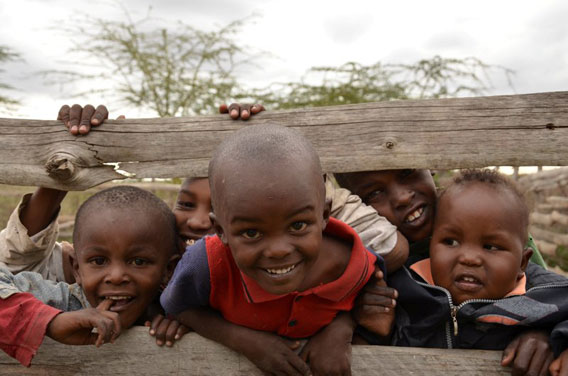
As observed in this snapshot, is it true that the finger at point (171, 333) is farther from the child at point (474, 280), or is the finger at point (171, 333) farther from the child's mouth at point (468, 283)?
the child's mouth at point (468, 283)

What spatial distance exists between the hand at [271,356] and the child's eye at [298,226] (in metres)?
0.47

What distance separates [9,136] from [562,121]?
239 centimetres

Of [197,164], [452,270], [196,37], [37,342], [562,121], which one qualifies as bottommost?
[37,342]

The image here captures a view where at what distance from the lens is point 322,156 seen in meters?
2.05

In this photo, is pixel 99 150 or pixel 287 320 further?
pixel 99 150

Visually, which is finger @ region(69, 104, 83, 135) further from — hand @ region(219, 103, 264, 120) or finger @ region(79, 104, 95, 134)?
hand @ region(219, 103, 264, 120)

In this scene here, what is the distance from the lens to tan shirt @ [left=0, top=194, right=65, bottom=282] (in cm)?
215

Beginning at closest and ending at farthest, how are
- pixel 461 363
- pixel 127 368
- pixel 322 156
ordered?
1. pixel 461 363
2. pixel 127 368
3. pixel 322 156

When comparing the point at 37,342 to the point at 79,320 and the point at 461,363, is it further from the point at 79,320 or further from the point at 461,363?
the point at 461,363

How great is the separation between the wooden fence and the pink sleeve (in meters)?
0.11

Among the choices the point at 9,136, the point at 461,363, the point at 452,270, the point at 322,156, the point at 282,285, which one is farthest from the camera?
the point at 9,136

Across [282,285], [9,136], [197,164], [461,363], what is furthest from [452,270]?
[9,136]

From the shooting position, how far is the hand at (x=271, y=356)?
1579 mm

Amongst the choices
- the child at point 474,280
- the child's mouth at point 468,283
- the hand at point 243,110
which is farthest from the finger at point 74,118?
the child's mouth at point 468,283
